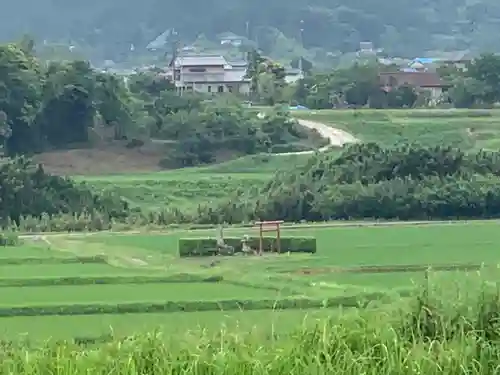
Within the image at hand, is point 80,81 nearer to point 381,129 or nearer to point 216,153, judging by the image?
point 216,153

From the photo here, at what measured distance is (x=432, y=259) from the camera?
17.8 metres

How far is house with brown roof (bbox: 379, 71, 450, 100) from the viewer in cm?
4481

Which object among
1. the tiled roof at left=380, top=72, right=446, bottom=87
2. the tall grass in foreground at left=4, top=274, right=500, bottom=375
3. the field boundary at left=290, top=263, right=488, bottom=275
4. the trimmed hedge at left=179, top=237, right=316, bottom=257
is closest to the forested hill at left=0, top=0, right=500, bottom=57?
the tiled roof at left=380, top=72, right=446, bottom=87

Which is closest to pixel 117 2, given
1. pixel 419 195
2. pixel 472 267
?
pixel 419 195

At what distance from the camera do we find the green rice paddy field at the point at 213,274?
1271 cm

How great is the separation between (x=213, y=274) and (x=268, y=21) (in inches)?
3386

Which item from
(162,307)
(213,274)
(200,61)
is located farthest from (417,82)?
(162,307)

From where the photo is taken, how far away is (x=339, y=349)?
725 cm

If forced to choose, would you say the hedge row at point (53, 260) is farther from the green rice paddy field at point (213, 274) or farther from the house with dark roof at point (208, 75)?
the house with dark roof at point (208, 75)

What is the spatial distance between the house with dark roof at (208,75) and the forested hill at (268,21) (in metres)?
40.5

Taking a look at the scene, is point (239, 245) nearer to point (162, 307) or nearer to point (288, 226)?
point (288, 226)

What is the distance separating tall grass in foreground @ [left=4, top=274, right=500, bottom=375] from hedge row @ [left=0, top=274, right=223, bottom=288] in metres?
7.85

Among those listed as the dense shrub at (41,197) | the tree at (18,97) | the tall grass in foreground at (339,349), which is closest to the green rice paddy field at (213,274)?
the tall grass in foreground at (339,349)

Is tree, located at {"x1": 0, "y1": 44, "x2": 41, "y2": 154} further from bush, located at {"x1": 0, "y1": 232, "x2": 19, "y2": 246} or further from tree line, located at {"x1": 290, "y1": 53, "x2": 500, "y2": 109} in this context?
tree line, located at {"x1": 290, "y1": 53, "x2": 500, "y2": 109}
